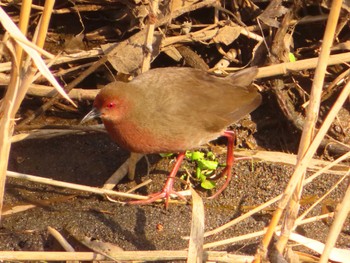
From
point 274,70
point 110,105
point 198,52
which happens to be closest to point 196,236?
point 110,105

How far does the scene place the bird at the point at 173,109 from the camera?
15.8ft

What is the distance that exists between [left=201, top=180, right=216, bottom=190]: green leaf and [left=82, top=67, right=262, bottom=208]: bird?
0.19 ft

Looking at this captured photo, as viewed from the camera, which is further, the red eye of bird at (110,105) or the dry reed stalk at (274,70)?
the dry reed stalk at (274,70)

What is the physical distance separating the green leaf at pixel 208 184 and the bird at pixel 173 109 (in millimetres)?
59

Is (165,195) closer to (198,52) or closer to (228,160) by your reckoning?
(228,160)

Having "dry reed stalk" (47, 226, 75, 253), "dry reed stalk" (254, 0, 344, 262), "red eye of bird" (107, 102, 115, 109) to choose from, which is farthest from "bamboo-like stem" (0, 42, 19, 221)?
"red eye of bird" (107, 102, 115, 109)

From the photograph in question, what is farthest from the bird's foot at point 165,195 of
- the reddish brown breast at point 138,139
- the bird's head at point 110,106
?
the bird's head at point 110,106

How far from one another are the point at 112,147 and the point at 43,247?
4.19 ft

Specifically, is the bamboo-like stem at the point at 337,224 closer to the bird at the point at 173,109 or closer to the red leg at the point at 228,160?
the bird at the point at 173,109

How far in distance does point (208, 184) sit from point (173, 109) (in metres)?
0.58

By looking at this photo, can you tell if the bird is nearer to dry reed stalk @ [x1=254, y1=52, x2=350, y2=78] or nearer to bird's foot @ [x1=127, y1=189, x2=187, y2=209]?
bird's foot @ [x1=127, y1=189, x2=187, y2=209]

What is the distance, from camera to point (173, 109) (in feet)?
16.3

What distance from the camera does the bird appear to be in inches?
190

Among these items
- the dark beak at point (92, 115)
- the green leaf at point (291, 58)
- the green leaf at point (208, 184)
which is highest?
the green leaf at point (291, 58)
